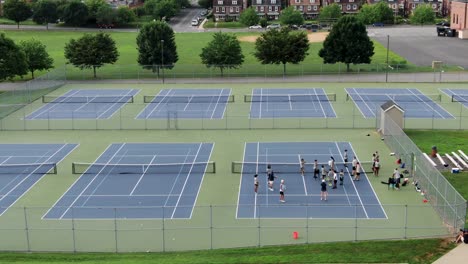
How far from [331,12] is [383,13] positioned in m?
9.08

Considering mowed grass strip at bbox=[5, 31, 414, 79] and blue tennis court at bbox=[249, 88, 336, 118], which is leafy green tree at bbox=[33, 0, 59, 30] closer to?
mowed grass strip at bbox=[5, 31, 414, 79]

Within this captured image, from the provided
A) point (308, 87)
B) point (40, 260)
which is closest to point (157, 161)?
point (40, 260)

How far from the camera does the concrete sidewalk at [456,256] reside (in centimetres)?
2247

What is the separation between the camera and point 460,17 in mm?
97500

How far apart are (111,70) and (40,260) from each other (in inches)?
1832

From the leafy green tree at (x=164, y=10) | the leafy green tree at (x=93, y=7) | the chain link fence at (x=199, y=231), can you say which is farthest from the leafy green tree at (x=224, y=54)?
the leafy green tree at (x=164, y=10)

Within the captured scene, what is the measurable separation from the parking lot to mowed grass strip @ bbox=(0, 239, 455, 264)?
49193mm

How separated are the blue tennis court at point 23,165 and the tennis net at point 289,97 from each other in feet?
61.9

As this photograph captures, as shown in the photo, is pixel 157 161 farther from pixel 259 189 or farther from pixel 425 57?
pixel 425 57

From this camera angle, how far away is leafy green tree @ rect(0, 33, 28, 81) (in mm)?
60438

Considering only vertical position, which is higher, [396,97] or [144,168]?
[396,97]

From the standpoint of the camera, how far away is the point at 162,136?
42.9 meters

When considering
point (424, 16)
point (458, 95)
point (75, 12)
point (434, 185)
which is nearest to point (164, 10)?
point (75, 12)

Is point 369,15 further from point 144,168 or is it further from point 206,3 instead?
point 144,168
